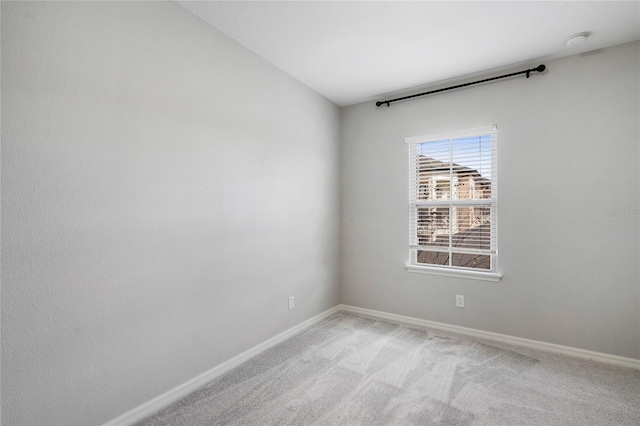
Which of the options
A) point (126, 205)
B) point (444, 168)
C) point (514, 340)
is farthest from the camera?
point (444, 168)

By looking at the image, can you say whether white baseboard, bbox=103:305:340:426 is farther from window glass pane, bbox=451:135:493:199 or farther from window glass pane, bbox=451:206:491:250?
window glass pane, bbox=451:135:493:199

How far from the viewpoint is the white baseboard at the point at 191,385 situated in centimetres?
180

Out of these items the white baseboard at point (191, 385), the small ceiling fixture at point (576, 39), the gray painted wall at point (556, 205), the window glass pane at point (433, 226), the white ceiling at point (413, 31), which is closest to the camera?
the white baseboard at point (191, 385)

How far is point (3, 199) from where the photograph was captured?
1.36m

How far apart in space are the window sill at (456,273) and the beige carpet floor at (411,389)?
2.03ft

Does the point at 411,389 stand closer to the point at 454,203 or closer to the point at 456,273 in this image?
the point at 456,273

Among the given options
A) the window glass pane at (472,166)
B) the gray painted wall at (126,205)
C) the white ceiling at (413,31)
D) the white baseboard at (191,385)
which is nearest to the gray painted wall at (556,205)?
the window glass pane at (472,166)

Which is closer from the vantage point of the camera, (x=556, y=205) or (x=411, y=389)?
(x=411, y=389)

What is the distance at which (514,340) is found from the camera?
2.90 m

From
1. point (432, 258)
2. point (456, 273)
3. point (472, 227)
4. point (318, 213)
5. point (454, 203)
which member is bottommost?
point (456, 273)

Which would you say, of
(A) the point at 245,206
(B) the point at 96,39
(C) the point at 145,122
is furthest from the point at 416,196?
(B) the point at 96,39

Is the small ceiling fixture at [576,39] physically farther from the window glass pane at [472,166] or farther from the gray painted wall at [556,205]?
the window glass pane at [472,166]

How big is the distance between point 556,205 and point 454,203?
2.82 ft

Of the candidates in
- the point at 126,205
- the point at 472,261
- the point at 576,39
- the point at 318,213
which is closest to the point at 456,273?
the point at 472,261
